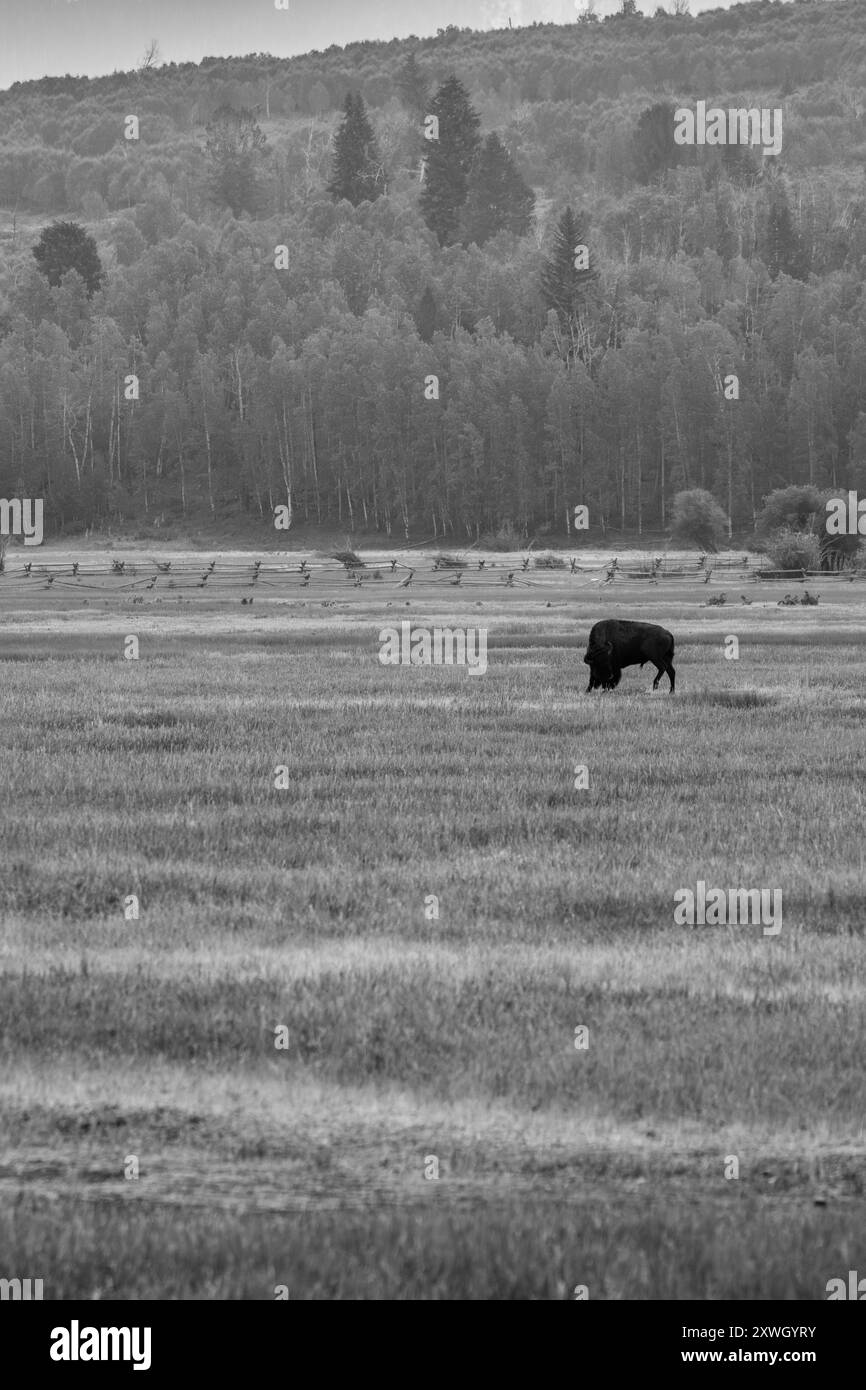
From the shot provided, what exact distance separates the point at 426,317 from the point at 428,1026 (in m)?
182

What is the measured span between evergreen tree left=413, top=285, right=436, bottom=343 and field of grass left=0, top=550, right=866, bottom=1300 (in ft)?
544

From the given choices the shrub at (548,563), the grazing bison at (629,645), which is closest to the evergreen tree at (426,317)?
the shrub at (548,563)

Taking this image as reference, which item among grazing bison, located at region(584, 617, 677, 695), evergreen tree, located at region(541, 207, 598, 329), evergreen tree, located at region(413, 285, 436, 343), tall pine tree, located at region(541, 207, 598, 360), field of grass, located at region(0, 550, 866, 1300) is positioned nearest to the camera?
field of grass, located at region(0, 550, 866, 1300)

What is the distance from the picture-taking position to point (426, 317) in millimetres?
187625

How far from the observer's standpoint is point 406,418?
148 metres

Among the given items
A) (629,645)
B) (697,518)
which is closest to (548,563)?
(697,518)

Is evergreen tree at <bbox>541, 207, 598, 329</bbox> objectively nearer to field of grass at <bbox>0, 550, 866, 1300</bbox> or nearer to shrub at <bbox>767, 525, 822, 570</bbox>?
shrub at <bbox>767, 525, 822, 570</bbox>

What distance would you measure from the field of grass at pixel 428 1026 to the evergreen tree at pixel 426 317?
544ft

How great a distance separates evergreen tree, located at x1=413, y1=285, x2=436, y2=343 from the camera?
18688 centimetres

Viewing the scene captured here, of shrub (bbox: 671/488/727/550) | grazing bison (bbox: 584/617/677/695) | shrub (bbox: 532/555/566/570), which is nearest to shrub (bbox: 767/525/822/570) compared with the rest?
shrub (bbox: 532/555/566/570)

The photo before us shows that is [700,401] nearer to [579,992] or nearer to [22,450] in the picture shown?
[22,450]

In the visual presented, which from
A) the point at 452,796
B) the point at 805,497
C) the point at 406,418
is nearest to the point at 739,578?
the point at 805,497
